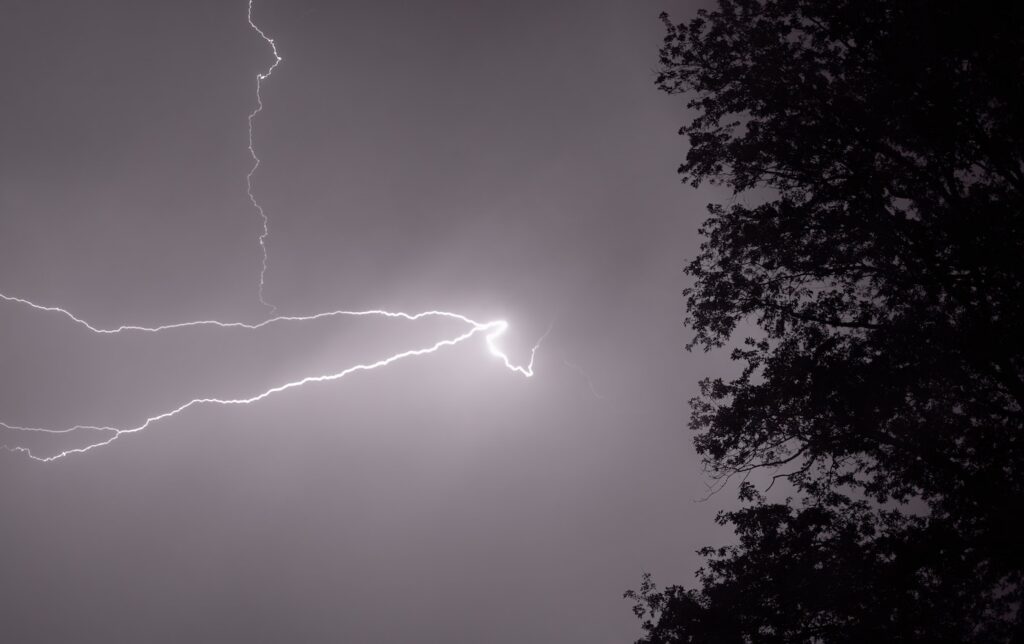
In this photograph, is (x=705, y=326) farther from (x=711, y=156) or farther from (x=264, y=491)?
(x=264, y=491)

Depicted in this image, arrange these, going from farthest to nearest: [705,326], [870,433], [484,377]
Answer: [484,377], [705,326], [870,433]

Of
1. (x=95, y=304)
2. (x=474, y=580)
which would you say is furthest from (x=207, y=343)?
(x=474, y=580)

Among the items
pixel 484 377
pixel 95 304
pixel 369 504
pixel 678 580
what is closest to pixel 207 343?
pixel 95 304

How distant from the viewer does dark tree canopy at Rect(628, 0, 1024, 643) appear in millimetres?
3926

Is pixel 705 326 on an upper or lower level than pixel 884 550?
upper

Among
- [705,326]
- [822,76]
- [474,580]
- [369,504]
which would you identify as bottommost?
[705,326]

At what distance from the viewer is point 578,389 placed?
37062mm

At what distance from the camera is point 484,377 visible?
34.8 metres

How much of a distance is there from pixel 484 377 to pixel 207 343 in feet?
66.0

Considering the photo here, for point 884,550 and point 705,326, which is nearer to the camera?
point 884,550

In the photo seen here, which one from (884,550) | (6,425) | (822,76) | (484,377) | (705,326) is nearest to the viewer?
(884,550)

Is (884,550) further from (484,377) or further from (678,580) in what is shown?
(484,377)

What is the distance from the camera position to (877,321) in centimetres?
555

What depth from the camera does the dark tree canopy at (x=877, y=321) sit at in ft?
12.9
